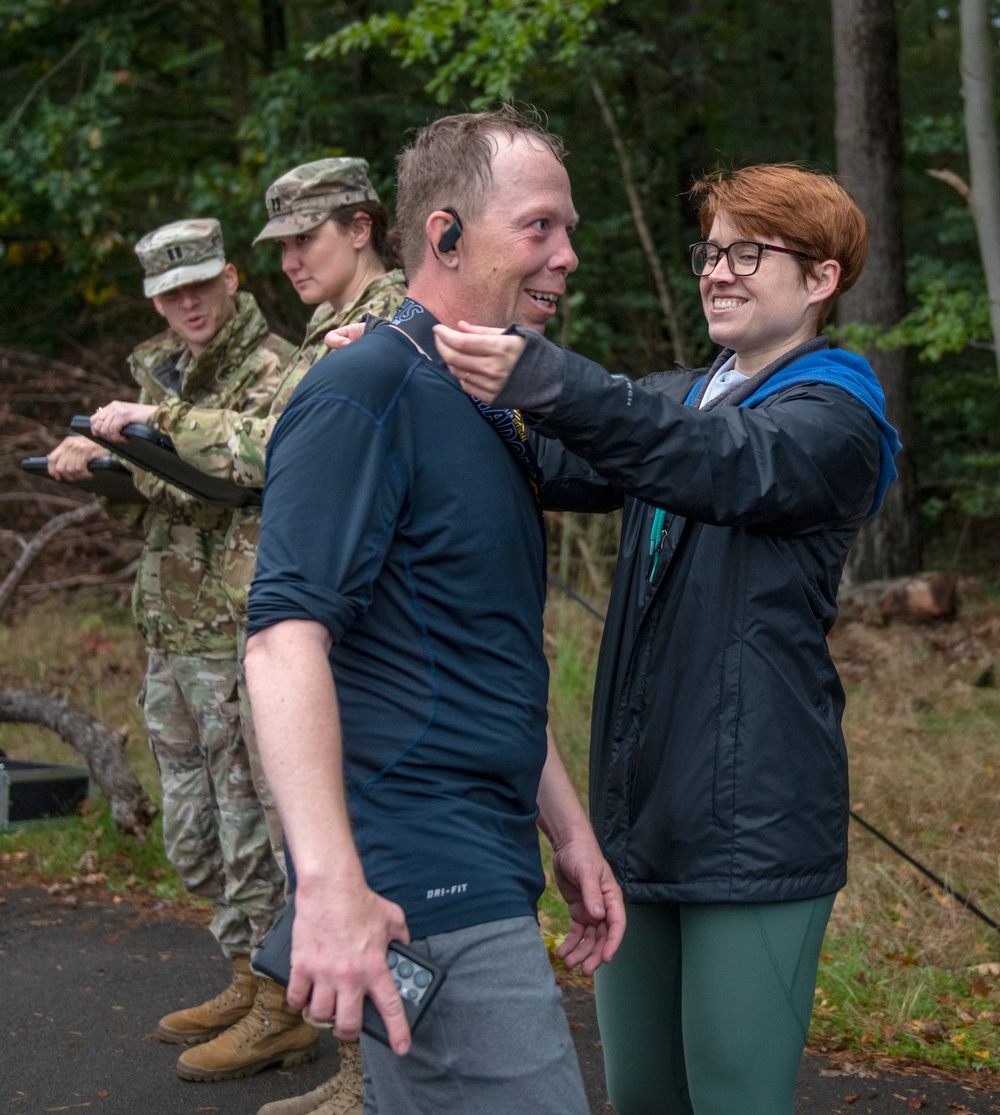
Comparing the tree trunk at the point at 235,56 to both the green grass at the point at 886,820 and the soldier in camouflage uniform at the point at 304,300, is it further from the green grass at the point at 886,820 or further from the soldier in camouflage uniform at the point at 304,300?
the soldier in camouflage uniform at the point at 304,300

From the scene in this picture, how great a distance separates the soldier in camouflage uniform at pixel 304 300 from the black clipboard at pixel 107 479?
36 cm

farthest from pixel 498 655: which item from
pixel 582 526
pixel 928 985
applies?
pixel 582 526

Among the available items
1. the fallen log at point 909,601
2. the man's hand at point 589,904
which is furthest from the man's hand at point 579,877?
the fallen log at point 909,601

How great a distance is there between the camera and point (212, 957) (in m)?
5.28

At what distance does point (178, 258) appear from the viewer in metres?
4.35

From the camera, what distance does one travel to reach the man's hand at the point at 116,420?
12.7 feet

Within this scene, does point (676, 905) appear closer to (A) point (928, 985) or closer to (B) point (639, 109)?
(A) point (928, 985)

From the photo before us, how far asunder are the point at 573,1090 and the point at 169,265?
3.12m

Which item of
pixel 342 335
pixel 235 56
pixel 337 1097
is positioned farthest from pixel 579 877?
pixel 235 56

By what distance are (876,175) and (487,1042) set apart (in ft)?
35.3

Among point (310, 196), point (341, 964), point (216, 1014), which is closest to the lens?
point (341, 964)

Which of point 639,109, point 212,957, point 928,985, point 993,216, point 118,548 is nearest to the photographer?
point 928,985

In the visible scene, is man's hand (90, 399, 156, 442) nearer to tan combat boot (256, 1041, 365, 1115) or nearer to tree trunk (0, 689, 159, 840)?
tan combat boot (256, 1041, 365, 1115)

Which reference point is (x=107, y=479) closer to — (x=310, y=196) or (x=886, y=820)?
(x=310, y=196)
